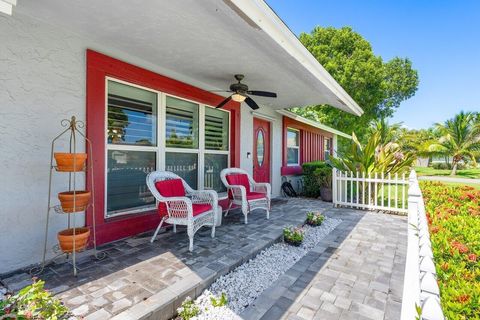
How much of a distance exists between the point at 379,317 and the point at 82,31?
161 inches

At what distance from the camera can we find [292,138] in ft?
26.9

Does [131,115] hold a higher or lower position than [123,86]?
lower

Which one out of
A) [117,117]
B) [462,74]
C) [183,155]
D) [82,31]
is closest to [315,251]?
[183,155]

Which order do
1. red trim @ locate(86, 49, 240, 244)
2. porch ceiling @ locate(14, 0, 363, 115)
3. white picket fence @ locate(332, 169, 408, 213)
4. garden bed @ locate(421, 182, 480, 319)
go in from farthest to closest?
white picket fence @ locate(332, 169, 408, 213) → red trim @ locate(86, 49, 240, 244) → porch ceiling @ locate(14, 0, 363, 115) → garden bed @ locate(421, 182, 480, 319)

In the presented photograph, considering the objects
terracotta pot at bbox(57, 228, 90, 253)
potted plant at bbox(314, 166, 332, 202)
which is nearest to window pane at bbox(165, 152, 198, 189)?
terracotta pot at bbox(57, 228, 90, 253)

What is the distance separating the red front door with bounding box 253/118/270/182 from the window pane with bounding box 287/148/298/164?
147 centimetres

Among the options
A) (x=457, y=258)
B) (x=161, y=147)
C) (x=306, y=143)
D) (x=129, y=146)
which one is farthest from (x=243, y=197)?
(x=306, y=143)

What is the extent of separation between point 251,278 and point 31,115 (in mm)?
2881

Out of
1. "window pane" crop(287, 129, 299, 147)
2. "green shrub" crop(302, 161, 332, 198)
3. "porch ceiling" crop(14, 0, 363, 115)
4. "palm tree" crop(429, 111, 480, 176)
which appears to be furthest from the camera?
"palm tree" crop(429, 111, 480, 176)

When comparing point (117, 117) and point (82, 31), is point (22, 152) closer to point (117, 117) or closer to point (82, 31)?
point (117, 117)

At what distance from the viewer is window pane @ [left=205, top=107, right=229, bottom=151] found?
4.83 metres

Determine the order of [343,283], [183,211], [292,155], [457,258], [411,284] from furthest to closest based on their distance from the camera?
[292,155] → [183,211] → [343,283] → [457,258] → [411,284]

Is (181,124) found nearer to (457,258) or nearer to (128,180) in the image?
(128,180)

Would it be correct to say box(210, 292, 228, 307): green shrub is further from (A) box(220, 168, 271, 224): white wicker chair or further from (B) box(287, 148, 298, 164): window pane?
(B) box(287, 148, 298, 164): window pane
